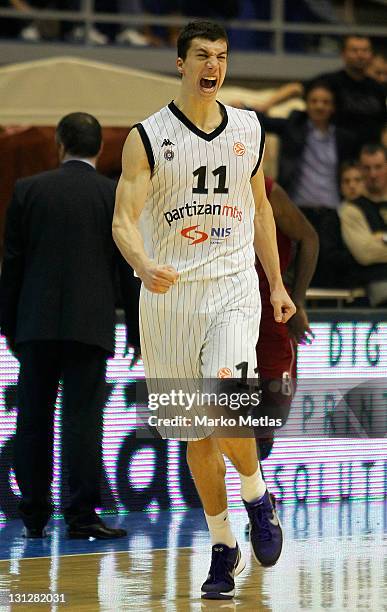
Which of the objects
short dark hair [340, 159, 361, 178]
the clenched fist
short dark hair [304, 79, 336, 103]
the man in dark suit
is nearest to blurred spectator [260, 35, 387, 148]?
short dark hair [304, 79, 336, 103]

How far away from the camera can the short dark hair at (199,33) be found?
19.9 feet

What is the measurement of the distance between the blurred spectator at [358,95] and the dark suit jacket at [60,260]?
5732 millimetres

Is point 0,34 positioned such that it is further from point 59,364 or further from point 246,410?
point 246,410

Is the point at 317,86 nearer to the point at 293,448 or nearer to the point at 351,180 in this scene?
the point at 351,180

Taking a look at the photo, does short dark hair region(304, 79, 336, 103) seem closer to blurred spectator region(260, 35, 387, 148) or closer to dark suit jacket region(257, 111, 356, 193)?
blurred spectator region(260, 35, 387, 148)

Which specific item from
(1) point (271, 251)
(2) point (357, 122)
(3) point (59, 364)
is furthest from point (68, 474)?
(2) point (357, 122)

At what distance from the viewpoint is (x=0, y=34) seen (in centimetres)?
1792

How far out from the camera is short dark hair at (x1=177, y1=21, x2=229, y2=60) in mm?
6055

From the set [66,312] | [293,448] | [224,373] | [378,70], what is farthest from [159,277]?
[378,70]

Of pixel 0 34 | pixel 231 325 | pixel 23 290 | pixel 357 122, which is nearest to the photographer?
pixel 231 325

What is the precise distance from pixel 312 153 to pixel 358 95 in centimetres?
91

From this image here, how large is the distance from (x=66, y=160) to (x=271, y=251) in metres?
1.98

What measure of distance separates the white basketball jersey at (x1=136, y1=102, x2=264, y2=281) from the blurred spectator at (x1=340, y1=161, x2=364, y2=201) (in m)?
6.49

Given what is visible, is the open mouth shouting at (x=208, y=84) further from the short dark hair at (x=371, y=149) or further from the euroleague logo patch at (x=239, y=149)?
the short dark hair at (x=371, y=149)
